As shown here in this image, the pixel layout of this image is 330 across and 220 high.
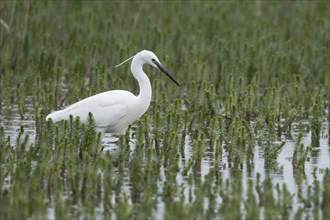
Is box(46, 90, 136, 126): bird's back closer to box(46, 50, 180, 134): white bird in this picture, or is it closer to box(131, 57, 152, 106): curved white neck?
box(46, 50, 180, 134): white bird

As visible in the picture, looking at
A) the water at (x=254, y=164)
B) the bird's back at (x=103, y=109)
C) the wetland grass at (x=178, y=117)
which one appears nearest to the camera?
the wetland grass at (x=178, y=117)

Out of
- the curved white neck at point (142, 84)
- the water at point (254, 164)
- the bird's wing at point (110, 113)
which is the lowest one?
the water at point (254, 164)

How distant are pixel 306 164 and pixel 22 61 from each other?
6542 mm

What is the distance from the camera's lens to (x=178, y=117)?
33.7 ft

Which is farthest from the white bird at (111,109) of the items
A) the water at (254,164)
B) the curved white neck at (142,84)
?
the water at (254,164)

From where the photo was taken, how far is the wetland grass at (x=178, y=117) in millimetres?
7945

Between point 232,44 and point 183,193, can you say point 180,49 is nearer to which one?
point 232,44

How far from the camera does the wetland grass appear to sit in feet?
26.1

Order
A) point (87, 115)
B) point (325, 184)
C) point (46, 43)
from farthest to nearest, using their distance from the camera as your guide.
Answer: point (46, 43) < point (87, 115) < point (325, 184)

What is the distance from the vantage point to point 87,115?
425 inches

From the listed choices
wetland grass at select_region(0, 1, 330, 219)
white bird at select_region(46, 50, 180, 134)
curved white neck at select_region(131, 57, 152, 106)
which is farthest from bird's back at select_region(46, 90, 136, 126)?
wetland grass at select_region(0, 1, 330, 219)

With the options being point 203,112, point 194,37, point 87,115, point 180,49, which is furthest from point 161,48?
point 87,115

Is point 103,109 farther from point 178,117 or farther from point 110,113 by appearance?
point 178,117

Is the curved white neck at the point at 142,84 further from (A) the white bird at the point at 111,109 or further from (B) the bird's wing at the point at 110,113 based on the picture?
(B) the bird's wing at the point at 110,113
